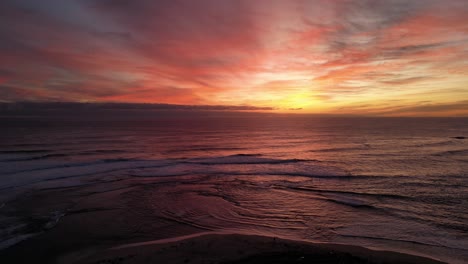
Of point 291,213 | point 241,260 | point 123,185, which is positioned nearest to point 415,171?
point 291,213

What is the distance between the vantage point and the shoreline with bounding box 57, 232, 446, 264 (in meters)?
8.57

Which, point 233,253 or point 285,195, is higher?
point 233,253

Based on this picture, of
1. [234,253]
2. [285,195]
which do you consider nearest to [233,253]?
[234,253]

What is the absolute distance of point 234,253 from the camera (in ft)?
29.5

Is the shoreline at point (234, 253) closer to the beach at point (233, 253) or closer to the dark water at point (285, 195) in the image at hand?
the beach at point (233, 253)

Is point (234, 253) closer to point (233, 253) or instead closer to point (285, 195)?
point (233, 253)

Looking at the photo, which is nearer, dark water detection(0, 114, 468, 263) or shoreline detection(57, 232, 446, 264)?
shoreline detection(57, 232, 446, 264)

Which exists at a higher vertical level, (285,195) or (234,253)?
(234,253)

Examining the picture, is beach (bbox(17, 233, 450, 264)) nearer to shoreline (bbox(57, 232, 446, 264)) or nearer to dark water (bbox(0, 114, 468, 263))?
shoreline (bbox(57, 232, 446, 264))

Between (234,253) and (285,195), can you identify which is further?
(285,195)

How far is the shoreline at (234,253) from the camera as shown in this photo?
857 centimetres

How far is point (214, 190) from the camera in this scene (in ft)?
59.8

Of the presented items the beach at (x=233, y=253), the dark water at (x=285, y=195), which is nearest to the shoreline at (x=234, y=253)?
the beach at (x=233, y=253)

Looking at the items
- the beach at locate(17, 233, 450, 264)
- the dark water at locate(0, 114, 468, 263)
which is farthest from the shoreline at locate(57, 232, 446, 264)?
the dark water at locate(0, 114, 468, 263)
